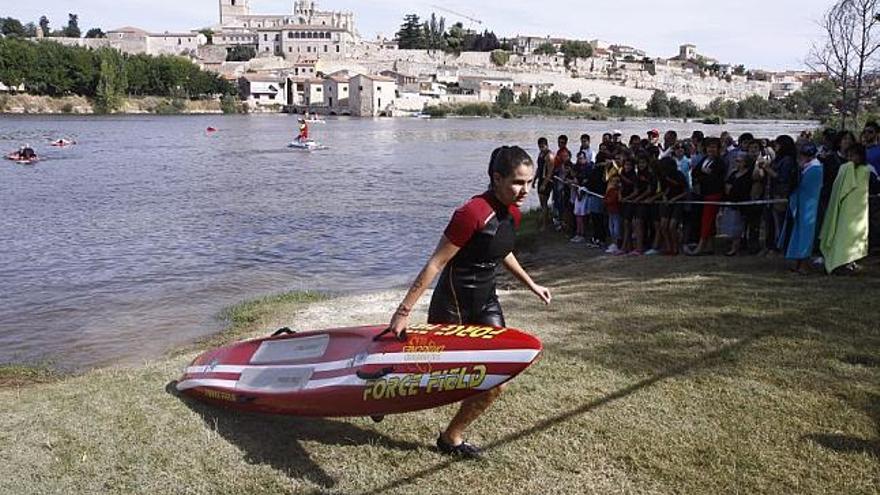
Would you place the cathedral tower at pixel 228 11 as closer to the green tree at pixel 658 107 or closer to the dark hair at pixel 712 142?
the green tree at pixel 658 107

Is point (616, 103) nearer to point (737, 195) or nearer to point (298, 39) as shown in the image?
point (298, 39)

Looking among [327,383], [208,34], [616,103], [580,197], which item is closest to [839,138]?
[580,197]

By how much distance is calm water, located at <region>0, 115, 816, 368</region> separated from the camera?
12.0m

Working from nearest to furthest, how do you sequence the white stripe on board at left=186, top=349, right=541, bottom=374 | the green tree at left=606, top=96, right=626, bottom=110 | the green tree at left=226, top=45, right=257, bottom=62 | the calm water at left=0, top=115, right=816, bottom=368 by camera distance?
the white stripe on board at left=186, top=349, right=541, bottom=374, the calm water at left=0, top=115, right=816, bottom=368, the green tree at left=606, top=96, right=626, bottom=110, the green tree at left=226, top=45, right=257, bottom=62

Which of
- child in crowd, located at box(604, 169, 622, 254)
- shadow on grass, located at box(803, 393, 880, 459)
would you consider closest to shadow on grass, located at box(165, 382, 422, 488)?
shadow on grass, located at box(803, 393, 880, 459)

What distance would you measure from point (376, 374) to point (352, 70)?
161 metres

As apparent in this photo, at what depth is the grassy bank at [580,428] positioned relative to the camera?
203 inches

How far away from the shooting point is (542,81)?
6727 inches

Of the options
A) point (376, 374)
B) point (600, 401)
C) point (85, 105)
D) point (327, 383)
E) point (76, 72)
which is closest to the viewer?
point (376, 374)

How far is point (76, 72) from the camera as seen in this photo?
109 meters

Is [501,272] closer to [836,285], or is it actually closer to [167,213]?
[836,285]

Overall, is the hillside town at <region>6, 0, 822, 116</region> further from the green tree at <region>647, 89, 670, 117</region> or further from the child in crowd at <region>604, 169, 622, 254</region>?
the child in crowd at <region>604, 169, 622, 254</region>

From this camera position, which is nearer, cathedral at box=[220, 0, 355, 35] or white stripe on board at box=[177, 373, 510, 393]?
white stripe on board at box=[177, 373, 510, 393]

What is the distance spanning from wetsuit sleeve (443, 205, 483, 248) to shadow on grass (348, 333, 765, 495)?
169 cm
